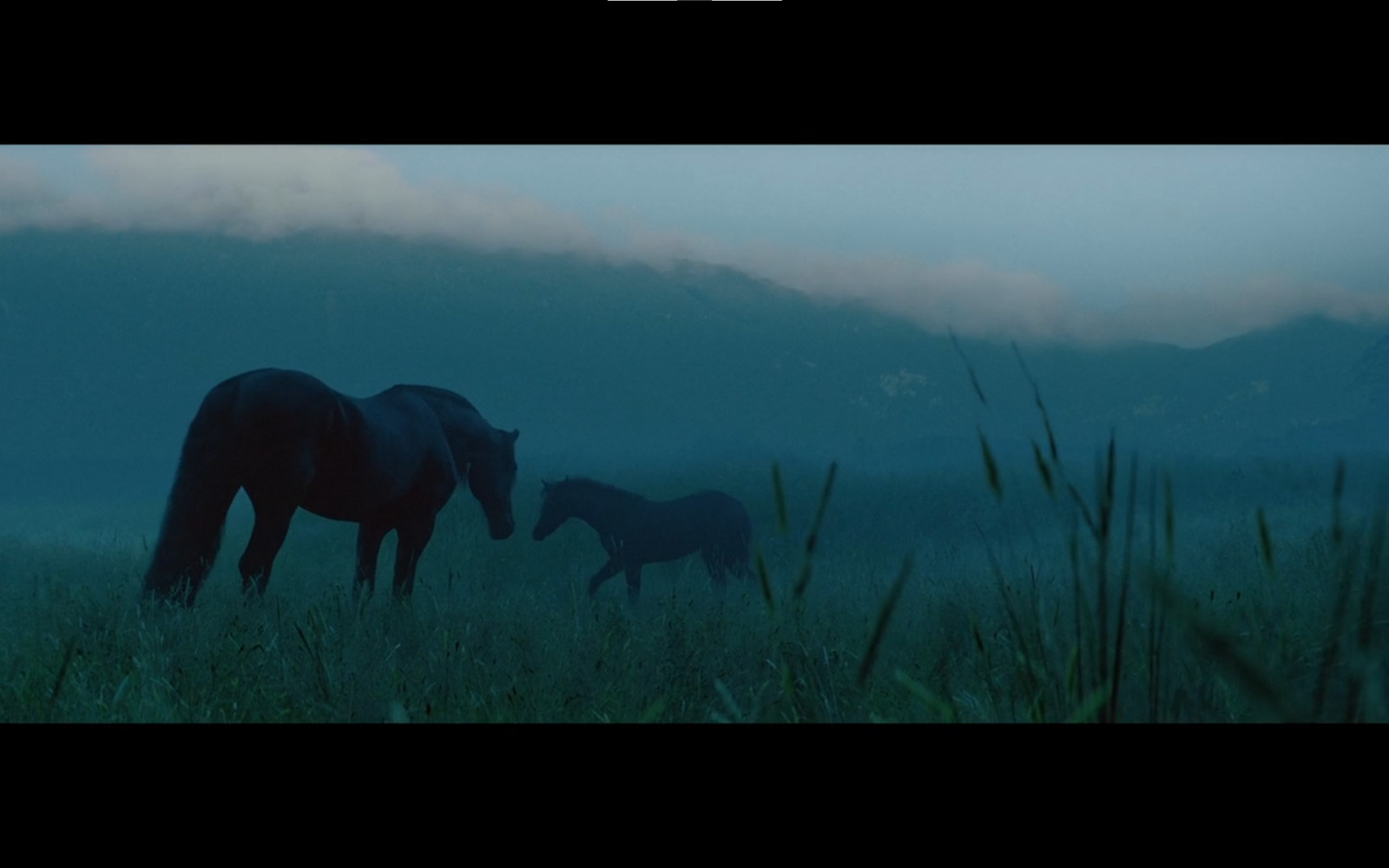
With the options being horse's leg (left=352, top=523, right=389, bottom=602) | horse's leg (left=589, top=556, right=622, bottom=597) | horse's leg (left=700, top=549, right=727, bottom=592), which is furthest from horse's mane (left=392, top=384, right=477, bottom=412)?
horse's leg (left=700, top=549, right=727, bottom=592)

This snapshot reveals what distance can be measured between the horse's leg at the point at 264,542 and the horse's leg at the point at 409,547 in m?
0.37

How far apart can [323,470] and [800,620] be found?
1.81 metres

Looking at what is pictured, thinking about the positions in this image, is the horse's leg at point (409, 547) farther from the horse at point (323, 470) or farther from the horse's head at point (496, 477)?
the horse's head at point (496, 477)

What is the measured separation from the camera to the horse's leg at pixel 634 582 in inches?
130

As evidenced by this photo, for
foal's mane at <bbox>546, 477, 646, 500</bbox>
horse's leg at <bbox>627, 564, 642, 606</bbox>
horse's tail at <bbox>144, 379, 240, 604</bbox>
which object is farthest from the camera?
foal's mane at <bbox>546, 477, 646, 500</bbox>

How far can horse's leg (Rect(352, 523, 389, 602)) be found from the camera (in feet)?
10.3

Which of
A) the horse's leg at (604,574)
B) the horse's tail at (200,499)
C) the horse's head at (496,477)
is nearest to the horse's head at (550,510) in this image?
the horse's head at (496,477)

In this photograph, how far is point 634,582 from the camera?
3.34m

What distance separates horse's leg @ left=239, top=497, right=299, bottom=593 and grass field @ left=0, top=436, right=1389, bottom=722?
5 centimetres

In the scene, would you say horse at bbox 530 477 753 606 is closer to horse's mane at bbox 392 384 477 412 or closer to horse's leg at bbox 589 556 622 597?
horse's leg at bbox 589 556 622 597

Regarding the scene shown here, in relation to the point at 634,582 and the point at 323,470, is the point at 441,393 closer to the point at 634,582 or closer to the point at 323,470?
the point at 323,470

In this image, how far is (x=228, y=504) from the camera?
10.7 ft
